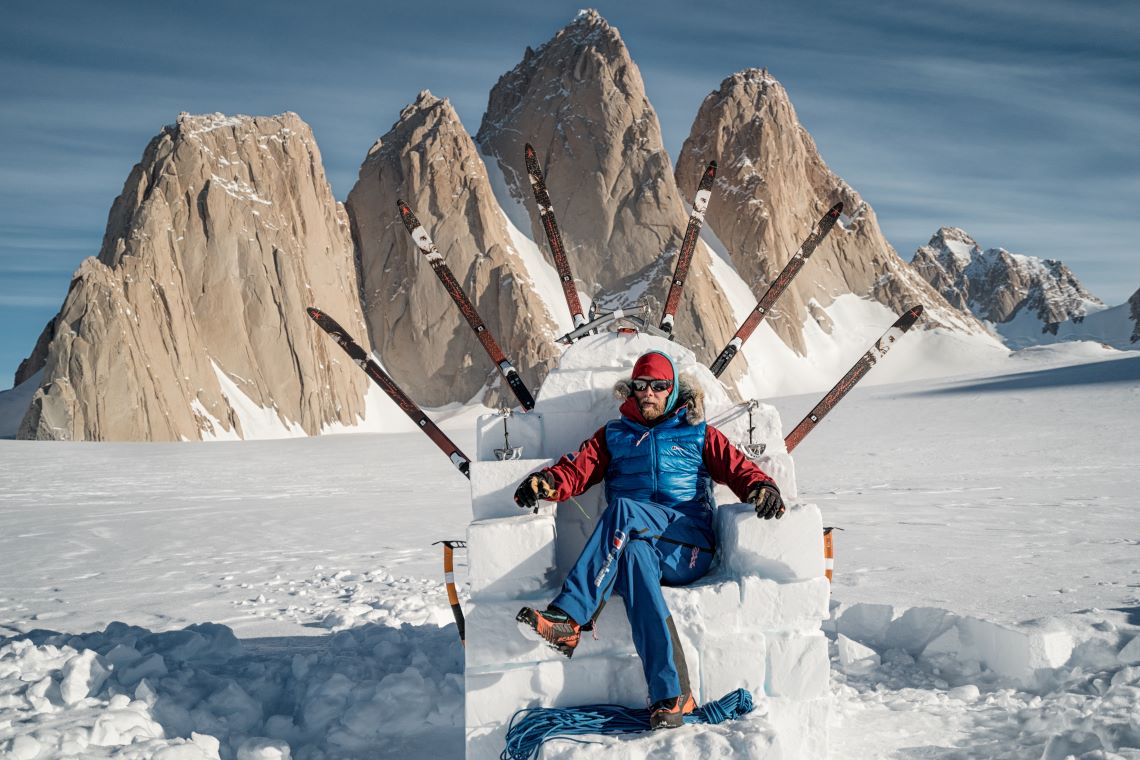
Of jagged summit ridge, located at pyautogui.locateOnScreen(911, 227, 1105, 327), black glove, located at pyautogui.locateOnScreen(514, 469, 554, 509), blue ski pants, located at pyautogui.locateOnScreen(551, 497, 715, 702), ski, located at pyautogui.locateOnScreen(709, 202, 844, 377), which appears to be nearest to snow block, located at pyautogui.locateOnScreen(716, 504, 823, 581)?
blue ski pants, located at pyautogui.locateOnScreen(551, 497, 715, 702)

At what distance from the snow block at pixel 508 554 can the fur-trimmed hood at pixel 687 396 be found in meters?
0.80

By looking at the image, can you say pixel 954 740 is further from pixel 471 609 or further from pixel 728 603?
pixel 471 609

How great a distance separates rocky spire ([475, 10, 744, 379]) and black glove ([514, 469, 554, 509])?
41.9m

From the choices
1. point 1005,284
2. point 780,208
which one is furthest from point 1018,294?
point 780,208

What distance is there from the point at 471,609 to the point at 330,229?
40.7 metres

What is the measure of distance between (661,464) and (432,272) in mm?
42750

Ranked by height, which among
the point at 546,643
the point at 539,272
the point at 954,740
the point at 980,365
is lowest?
the point at 954,740

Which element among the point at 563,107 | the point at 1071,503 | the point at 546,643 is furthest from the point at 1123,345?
the point at 546,643

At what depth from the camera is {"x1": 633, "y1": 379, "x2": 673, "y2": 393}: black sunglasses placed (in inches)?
139

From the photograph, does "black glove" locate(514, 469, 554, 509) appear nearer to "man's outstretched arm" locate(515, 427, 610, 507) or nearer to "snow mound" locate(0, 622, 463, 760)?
"man's outstretched arm" locate(515, 427, 610, 507)

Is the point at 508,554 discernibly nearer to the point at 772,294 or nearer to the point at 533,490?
the point at 533,490

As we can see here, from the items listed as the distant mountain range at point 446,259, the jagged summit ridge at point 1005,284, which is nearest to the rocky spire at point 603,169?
the distant mountain range at point 446,259

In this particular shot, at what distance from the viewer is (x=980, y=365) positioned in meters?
49.6

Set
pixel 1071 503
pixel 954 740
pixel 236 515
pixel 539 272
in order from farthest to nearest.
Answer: pixel 539 272 → pixel 236 515 → pixel 1071 503 → pixel 954 740
